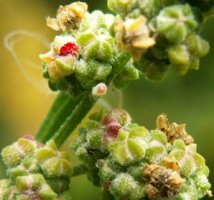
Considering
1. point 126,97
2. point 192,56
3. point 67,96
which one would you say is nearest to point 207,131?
point 126,97

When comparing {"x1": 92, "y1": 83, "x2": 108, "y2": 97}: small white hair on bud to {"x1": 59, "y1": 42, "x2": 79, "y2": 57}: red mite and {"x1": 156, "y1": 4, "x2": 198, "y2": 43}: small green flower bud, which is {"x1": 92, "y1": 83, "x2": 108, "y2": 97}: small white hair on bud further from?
{"x1": 156, "y1": 4, "x2": 198, "y2": 43}: small green flower bud

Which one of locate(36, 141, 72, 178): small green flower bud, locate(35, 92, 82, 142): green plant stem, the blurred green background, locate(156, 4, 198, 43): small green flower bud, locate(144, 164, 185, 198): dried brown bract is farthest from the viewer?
the blurred green background

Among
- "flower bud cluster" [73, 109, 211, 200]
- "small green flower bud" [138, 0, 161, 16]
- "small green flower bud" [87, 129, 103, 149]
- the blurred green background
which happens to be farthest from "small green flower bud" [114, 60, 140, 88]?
the blurred green background

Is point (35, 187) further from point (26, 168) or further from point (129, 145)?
point (129, 145)

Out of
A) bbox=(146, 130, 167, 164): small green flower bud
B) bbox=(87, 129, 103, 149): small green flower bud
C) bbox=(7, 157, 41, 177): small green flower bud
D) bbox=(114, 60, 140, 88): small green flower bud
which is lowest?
bbox=(7, 157, 41, 177): small green flower bud

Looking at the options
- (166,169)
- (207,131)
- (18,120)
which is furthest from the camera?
(18,120)

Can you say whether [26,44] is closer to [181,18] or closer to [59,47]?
[59,47]

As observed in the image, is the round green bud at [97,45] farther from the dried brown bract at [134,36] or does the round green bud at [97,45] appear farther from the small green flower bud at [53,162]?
the small green flower bud at [53,162]

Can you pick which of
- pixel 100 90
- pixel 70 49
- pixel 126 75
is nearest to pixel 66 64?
pixel 70 49
